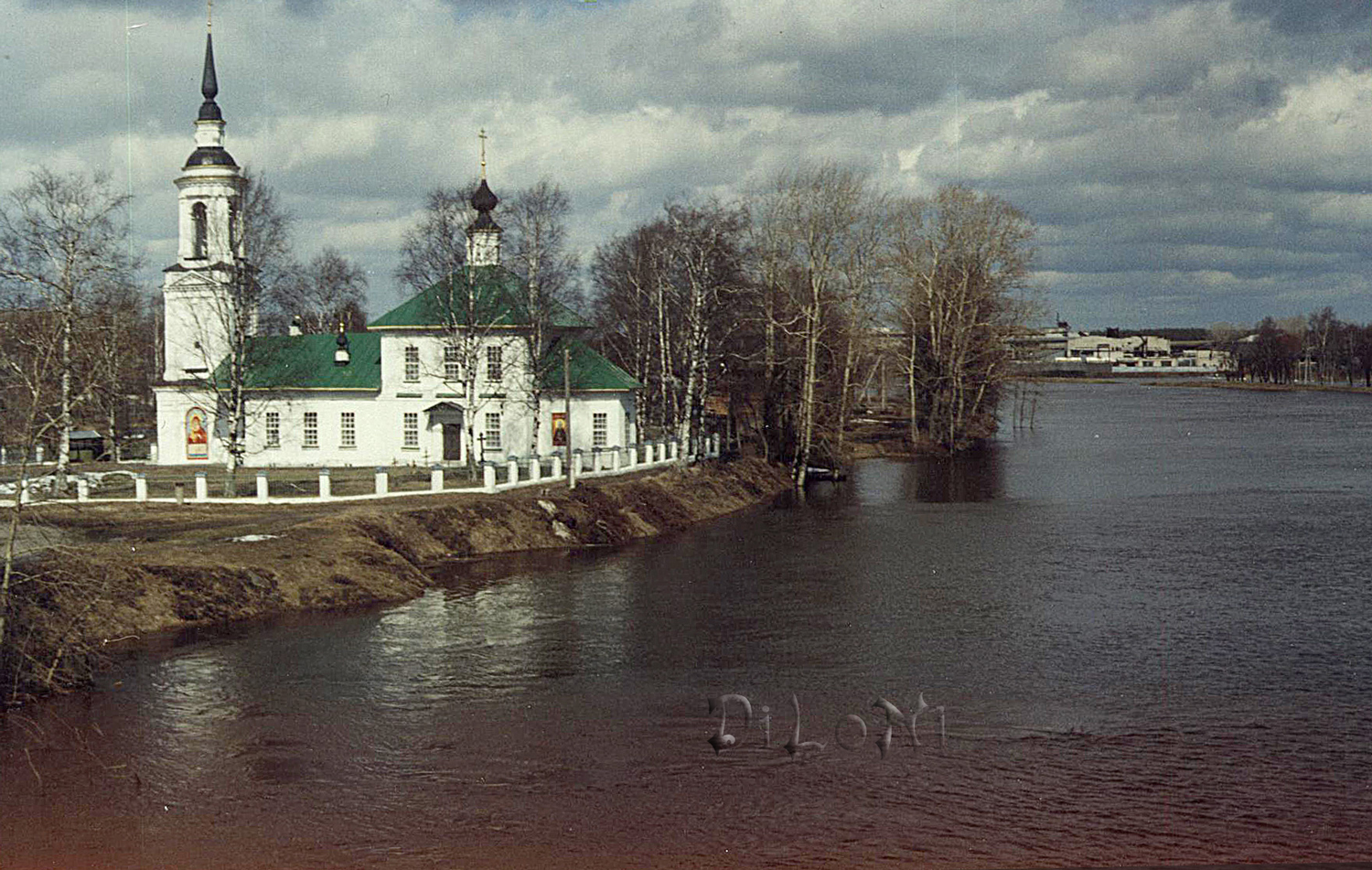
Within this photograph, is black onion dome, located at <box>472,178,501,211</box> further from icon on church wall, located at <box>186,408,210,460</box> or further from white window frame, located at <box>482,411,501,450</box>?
icon on church wall, located at <box>186,408,210,460</box>

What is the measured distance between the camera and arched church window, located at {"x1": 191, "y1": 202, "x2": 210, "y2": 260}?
46319 millimetres

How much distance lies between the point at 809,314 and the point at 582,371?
1170 cm

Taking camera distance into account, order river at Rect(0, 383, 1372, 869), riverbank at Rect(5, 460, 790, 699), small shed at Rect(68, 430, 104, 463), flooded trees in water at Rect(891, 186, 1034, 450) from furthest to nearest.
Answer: flooded trees in water at Rect(891, 186, 1034, 450), small shed at Rect(68, 430, 104, 463), riverbank at Rect(5, 460, 790, 699), river at Rect(0, 383, 1372, 869)

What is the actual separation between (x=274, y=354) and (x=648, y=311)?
51.9 feet

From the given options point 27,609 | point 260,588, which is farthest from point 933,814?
point 260,588

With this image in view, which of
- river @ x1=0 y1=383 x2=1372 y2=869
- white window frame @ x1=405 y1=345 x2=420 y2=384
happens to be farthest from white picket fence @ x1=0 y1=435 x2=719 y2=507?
river @ x1=0 y1=383 x2=1372 y2=869

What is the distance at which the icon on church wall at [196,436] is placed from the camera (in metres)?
47.8

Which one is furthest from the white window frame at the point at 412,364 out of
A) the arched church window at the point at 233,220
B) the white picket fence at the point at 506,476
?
the arched church window at the point at 233,220

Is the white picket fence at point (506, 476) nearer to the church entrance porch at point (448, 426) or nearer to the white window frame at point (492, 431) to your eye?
the white window frame at point (492, 431)

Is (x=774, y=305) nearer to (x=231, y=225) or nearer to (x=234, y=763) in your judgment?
(x=231, y=225)

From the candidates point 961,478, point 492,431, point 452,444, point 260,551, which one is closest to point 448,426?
point 452,444

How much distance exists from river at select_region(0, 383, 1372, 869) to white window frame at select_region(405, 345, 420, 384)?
1570cm

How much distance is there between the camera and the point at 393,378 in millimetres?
46594

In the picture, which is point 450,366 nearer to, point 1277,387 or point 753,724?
point 753,724
